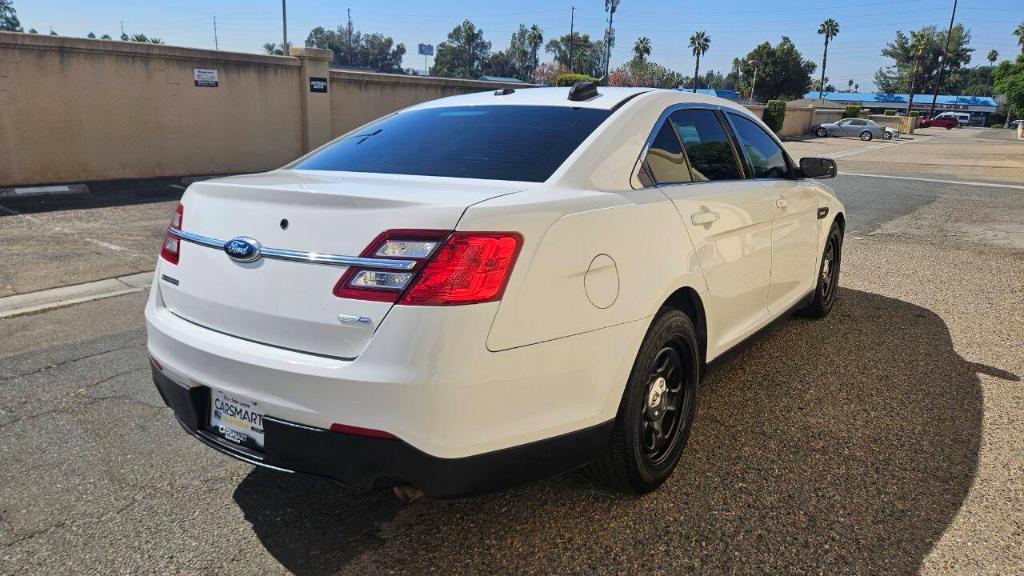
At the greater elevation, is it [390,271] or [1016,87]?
[1016,87]

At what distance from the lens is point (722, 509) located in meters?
2.75

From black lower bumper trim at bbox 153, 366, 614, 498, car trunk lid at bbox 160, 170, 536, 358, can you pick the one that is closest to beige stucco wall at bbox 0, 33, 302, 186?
car trunk lid at bbox 160, 170, 536, 358

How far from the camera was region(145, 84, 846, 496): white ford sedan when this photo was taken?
204 centimetres

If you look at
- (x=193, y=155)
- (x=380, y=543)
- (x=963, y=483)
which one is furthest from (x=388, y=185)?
(x=193, y=155)

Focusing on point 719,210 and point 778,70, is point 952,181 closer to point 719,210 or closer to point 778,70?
point 719,210

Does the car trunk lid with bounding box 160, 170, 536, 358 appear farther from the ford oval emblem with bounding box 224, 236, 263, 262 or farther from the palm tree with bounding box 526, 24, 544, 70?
the palm tree with bounding box 526, 24, 544, 70

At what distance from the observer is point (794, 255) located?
168 inches

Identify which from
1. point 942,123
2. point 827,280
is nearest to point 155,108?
point 827,280

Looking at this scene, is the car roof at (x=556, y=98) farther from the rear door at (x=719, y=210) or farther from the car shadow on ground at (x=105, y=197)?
the car shadow on ground at (x=105, y=197)

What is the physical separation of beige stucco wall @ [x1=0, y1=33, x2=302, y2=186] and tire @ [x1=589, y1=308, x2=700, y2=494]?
12.0m

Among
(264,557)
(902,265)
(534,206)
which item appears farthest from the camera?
(902,265)

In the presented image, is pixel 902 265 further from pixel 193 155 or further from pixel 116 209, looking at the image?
pixel 193 155

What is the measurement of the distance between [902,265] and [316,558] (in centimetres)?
711

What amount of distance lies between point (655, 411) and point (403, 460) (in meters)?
1.17
